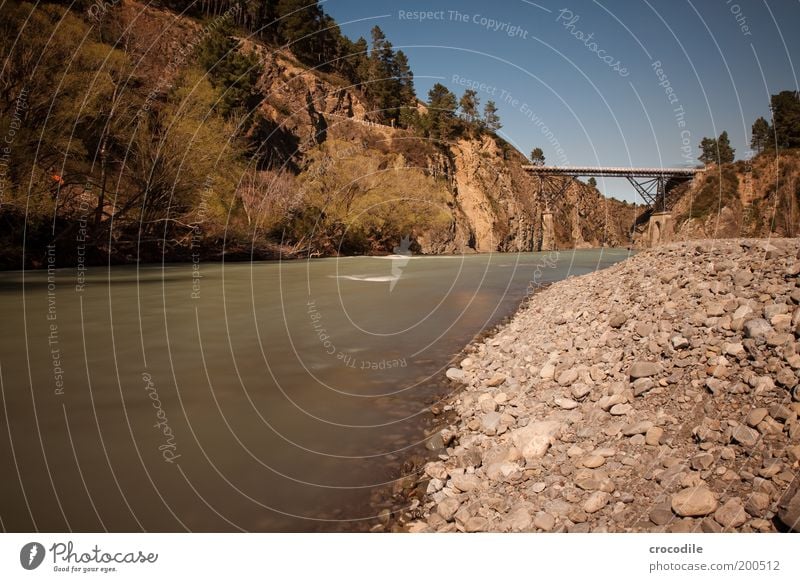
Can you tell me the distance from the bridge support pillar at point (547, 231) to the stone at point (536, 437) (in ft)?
308

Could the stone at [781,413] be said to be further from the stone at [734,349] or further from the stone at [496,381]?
the stone at [496,381]

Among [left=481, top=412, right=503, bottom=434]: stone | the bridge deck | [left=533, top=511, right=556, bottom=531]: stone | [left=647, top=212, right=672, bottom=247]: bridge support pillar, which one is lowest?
[left=533, top=511, right=556, bottom=531]: stone

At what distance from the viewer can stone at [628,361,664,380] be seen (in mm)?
4551

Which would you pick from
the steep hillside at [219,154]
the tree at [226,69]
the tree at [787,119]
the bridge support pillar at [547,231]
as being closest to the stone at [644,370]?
the steep hillside at [219,154]

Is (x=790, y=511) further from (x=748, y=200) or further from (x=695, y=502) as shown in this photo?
(x=748, y=200)

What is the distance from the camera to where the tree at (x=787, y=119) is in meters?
51.2

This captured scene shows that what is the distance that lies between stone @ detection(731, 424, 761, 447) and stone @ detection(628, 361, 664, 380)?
4.08 ft

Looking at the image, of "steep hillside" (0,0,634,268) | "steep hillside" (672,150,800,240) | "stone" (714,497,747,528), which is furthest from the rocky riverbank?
"steep hillside" (672,150,800,240)

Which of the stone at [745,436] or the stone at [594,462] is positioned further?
the stone at [594,462]

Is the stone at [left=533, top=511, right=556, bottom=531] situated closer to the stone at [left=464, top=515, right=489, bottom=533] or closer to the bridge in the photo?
the stone at [left=464, top=515, right=489, bottom=533]

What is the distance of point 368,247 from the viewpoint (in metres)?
52.7

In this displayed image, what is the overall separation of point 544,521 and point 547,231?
317 ft

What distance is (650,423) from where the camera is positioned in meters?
3.79

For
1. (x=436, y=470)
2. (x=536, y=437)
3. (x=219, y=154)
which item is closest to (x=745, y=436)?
(x=536, y=437)
